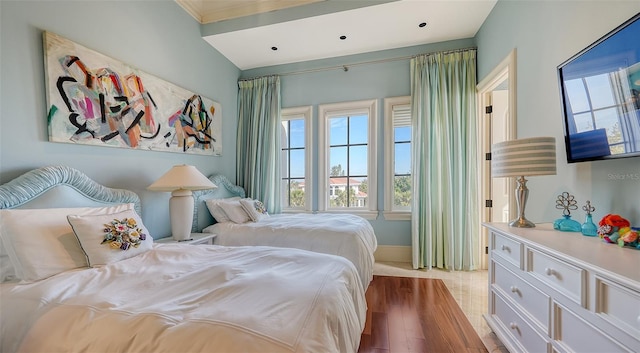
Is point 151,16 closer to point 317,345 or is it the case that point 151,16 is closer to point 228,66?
point 228,66

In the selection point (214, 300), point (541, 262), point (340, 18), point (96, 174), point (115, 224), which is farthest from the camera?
point (340, 18)

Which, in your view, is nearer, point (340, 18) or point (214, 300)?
point (214, 300)

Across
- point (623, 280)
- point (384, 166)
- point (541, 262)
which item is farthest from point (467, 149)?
point (623, 280)

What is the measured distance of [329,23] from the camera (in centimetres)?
291

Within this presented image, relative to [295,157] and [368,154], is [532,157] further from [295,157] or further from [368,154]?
[295,157]

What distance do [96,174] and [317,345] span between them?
2228mm

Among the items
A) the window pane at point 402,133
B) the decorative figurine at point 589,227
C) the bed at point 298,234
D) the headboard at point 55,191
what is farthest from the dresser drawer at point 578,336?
the headboard at point 55,191

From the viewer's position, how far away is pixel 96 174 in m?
2.00

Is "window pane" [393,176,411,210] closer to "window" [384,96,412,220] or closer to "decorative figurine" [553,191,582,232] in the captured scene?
"window" [384,96,412,220]

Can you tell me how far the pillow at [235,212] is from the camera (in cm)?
283

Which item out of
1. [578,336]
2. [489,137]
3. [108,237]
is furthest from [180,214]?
[489,137]

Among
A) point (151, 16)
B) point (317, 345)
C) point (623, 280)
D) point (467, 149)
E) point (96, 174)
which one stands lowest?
point (317, 345)

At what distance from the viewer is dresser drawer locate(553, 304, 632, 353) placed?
34.8 inches

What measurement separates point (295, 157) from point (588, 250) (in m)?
3.36
